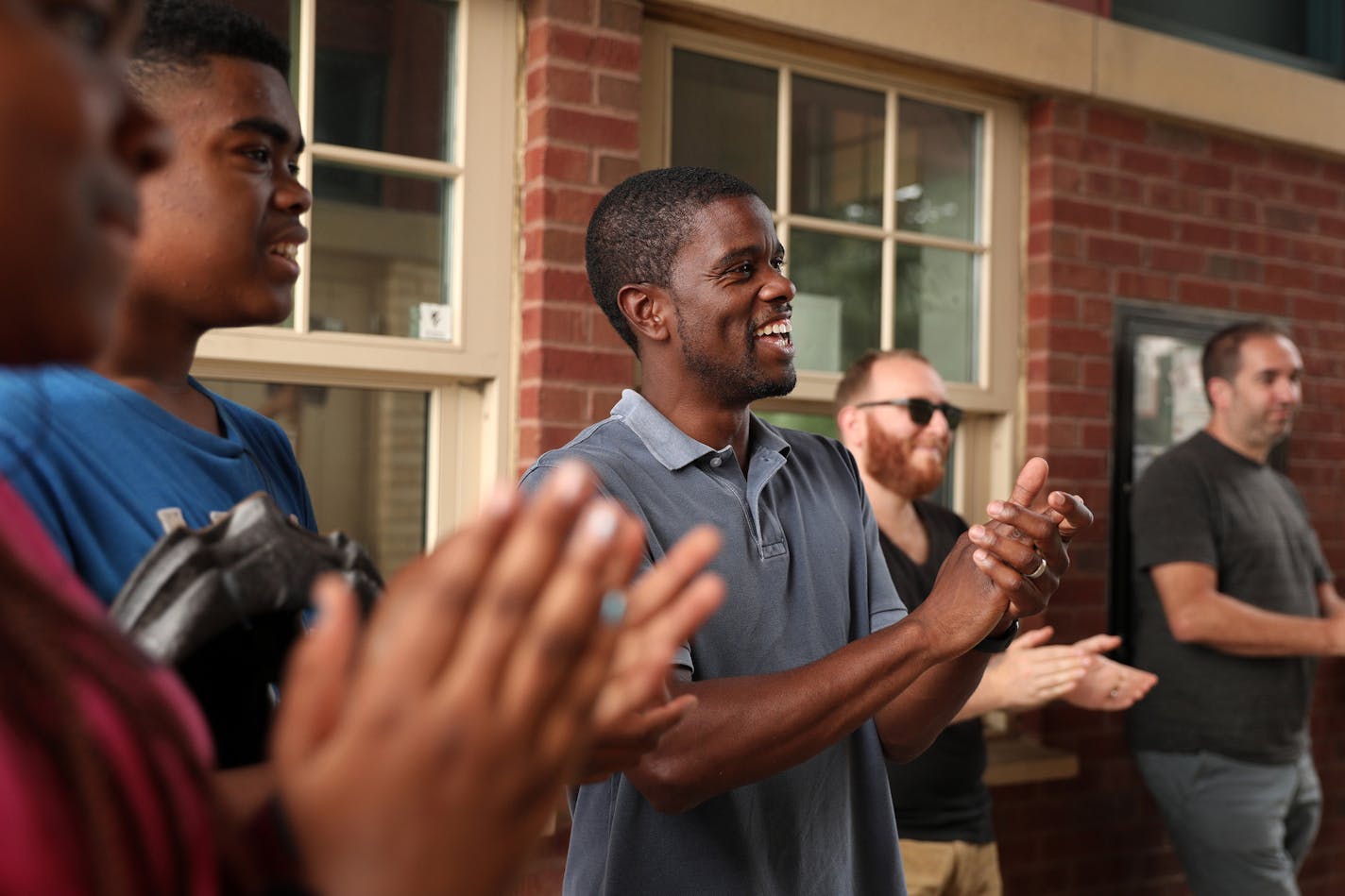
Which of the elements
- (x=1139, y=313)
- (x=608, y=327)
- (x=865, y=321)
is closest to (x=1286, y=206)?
(x=1139, y=313)

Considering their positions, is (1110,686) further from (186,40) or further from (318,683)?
(318,683)

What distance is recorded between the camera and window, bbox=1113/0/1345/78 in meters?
4.58

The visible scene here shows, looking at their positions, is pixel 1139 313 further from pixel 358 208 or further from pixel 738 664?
pixel 738 664

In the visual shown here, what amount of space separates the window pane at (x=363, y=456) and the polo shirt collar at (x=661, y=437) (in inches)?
48.1

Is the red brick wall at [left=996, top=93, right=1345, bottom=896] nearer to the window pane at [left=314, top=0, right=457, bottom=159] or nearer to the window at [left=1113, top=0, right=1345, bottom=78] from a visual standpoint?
the window at [left=1113, top=0, right=1345, bottom=78]

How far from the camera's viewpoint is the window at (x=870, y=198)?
3598mm

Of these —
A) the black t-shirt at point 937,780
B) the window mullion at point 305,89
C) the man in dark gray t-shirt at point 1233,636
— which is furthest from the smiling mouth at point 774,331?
the man in dark gray t-shirt at point 1233,636

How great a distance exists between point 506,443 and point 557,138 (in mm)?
777

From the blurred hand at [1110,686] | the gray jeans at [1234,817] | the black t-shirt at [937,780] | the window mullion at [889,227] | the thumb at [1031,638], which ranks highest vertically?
the window mullion at [889,227]

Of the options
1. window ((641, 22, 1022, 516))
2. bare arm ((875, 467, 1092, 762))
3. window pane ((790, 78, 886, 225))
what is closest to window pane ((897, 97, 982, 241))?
window ((641, 22, 1022, 516))

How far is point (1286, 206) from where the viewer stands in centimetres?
463

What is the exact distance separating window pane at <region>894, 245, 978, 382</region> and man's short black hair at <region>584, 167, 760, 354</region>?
1920 mm

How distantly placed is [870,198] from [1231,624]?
5.44 ft

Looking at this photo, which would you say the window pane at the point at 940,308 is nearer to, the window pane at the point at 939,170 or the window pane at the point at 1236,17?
the window pane at the point at 939,170
